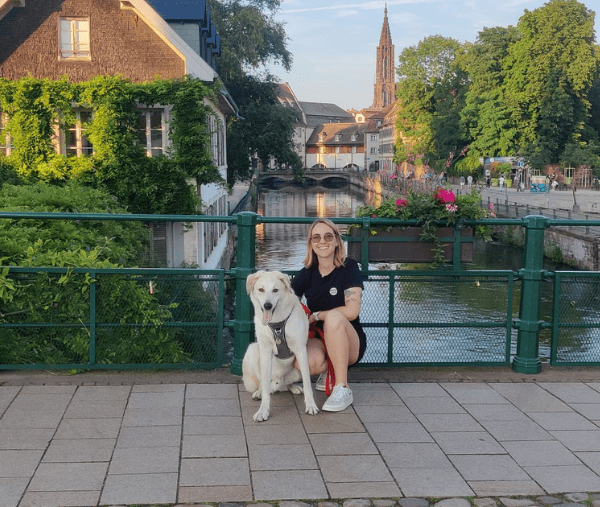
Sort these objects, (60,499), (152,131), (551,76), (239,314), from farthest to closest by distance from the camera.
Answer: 1. (551,76)
2. (152,131)
3. (239,314)
4. (60,499)

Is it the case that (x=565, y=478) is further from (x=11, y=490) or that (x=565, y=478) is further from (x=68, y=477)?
(x=11, y=490)

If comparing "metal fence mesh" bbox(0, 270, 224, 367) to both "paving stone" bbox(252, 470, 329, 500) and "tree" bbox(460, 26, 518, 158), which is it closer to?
"paving stone" bbox(252, 470, 329, 500)

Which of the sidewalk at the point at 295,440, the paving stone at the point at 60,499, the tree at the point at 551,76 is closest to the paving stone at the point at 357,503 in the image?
the sidewalk at the point at 295,440

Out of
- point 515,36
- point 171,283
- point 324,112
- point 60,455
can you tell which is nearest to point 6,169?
point 171,283

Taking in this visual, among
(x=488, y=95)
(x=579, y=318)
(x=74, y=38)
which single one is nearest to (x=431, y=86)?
(x=488, y=95)

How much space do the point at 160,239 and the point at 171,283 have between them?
637 inches

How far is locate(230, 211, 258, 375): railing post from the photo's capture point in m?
6.21

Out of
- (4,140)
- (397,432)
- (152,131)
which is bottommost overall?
(397,432)

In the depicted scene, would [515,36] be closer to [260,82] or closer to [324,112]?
[260,82]

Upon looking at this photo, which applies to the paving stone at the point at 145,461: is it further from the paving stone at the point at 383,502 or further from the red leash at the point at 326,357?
the red leash at the point at 326,357

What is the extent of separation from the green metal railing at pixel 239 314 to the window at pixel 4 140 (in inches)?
697

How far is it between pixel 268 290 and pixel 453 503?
184 centimetres

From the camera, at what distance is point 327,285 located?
5.77 meters

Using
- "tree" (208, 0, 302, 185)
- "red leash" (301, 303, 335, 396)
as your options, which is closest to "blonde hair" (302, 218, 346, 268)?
"red leash" (301, 303, 335, 396)
